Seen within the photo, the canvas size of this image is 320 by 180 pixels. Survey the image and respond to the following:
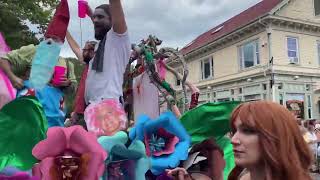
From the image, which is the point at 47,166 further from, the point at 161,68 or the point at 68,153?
the point at 161,68

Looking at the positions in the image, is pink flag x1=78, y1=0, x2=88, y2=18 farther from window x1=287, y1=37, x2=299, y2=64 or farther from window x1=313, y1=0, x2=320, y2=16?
window x1=313, y1=0, x2=320, y2=16

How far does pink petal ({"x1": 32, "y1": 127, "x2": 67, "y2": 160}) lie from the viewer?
1.77 meters

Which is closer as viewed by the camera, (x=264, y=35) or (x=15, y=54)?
(x=15, y=54)

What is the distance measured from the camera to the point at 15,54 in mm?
2715

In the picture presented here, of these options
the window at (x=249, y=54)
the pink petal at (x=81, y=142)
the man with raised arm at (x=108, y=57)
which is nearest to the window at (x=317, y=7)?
the window at (x=249, y=54)

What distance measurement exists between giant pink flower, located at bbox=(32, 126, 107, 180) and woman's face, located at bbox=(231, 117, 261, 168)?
580 mm

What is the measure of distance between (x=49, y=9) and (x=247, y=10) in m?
17.3

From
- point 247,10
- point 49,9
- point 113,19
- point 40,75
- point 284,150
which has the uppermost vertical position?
point 247,10

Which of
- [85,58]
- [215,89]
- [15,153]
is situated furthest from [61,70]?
[215,89]

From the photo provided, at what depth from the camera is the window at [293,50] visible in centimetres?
2281

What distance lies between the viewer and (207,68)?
92.0 feet

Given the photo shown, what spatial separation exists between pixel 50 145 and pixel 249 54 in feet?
74.3

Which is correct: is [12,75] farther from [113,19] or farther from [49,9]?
[49,9]

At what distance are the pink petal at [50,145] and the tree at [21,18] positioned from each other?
9.78 metres
